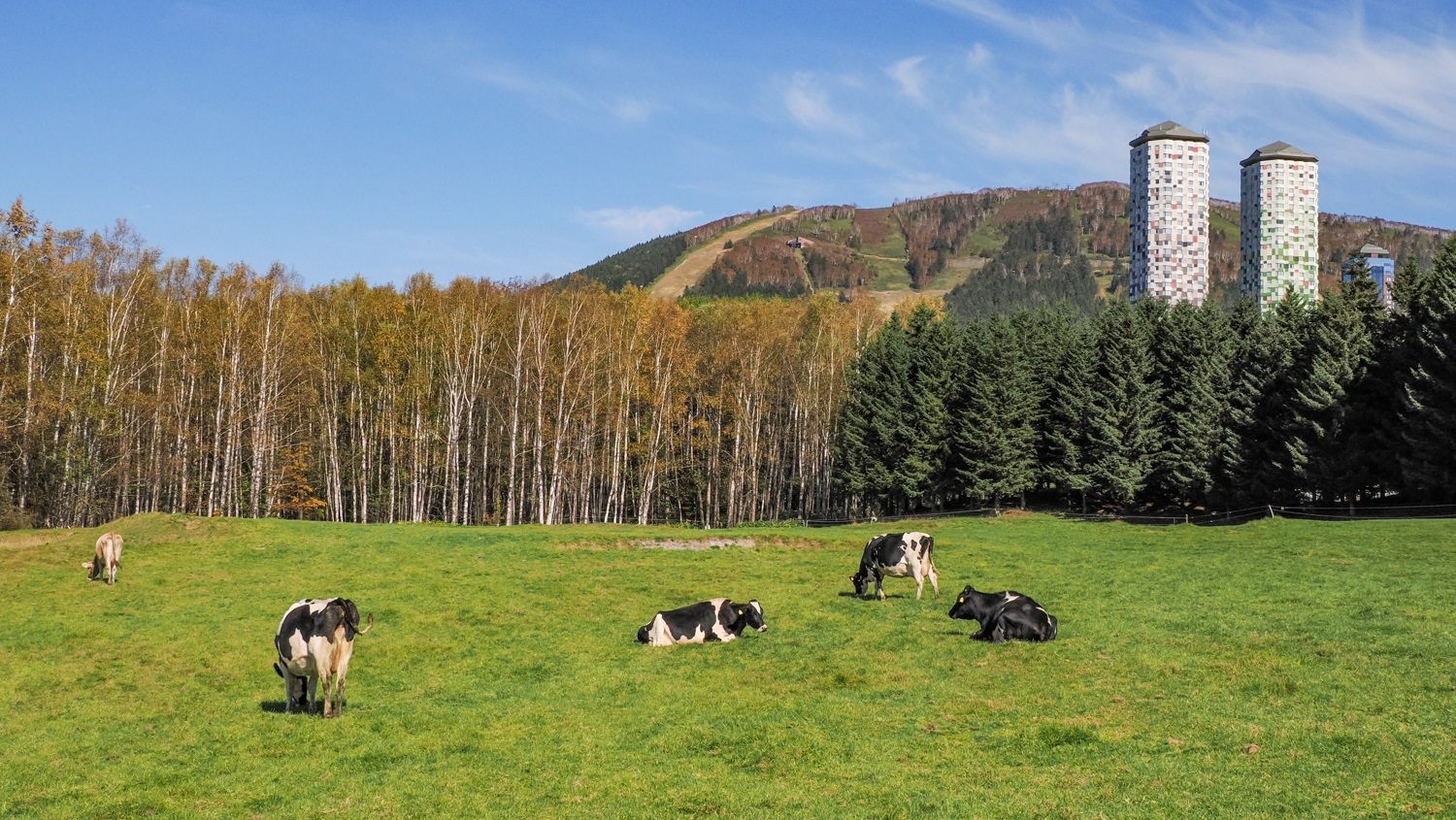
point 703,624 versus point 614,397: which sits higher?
point 614,397

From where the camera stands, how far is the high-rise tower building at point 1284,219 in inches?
5792

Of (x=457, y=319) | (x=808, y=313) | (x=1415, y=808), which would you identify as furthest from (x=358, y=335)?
(x=1415, y=808)

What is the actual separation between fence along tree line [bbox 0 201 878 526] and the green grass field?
28.4 meters

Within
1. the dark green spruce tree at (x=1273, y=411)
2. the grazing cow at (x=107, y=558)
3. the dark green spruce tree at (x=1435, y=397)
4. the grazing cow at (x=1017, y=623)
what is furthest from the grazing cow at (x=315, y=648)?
the dark green spruce tree at (x=1273, y=411)

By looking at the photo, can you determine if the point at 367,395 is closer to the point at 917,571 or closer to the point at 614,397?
the point at 614,397

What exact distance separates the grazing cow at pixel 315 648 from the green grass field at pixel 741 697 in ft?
1.69

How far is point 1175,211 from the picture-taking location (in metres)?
158

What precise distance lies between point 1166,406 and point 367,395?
49.1 metres

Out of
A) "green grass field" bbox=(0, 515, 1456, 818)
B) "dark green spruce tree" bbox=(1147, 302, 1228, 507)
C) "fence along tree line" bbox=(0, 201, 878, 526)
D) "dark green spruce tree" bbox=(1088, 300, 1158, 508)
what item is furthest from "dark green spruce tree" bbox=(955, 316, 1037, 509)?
"green grass field" bbox=(0, 515, 1456, 818)

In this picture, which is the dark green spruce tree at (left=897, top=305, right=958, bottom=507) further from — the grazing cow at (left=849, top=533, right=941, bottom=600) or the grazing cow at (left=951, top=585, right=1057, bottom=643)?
the grazing cow at (left=951, top=585, right=1057, bottom=643)

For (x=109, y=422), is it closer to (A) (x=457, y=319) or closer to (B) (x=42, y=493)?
(B) (x=42, y=493)

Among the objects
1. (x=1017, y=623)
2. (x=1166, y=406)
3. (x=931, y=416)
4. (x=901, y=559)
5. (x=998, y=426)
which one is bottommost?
(x=1017, y=623)

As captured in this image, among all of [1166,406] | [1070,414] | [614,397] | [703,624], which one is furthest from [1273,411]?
[703,624]

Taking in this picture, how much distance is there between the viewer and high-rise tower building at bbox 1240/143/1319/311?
147125 millimetres
